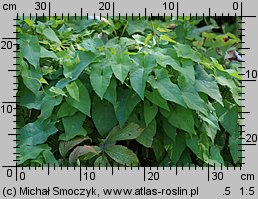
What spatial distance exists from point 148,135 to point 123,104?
0.54ft

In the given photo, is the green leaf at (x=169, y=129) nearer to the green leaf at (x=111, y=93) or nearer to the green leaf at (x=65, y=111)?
the green leaf at (x=111, y=93)

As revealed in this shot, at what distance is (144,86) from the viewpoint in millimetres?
2215

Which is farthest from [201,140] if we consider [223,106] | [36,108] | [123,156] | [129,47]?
[36,108]

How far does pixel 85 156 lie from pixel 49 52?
505 mm

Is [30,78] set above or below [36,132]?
above

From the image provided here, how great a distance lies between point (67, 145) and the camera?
232 cm

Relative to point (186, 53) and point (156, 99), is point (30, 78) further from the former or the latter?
point (186, 53)

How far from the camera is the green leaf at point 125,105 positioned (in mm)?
2291

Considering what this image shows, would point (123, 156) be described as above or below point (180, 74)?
below

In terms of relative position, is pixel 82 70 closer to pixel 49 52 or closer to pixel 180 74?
pixel 49 52

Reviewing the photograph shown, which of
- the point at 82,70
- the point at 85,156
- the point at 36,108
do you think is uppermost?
the point at 82,70

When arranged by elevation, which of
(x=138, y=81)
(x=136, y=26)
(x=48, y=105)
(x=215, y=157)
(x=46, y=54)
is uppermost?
(x=136, y=26)

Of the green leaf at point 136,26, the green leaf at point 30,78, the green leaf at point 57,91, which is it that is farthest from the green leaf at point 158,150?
the green leaf at point 136,26

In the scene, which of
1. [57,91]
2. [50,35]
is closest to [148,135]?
[57,91]
